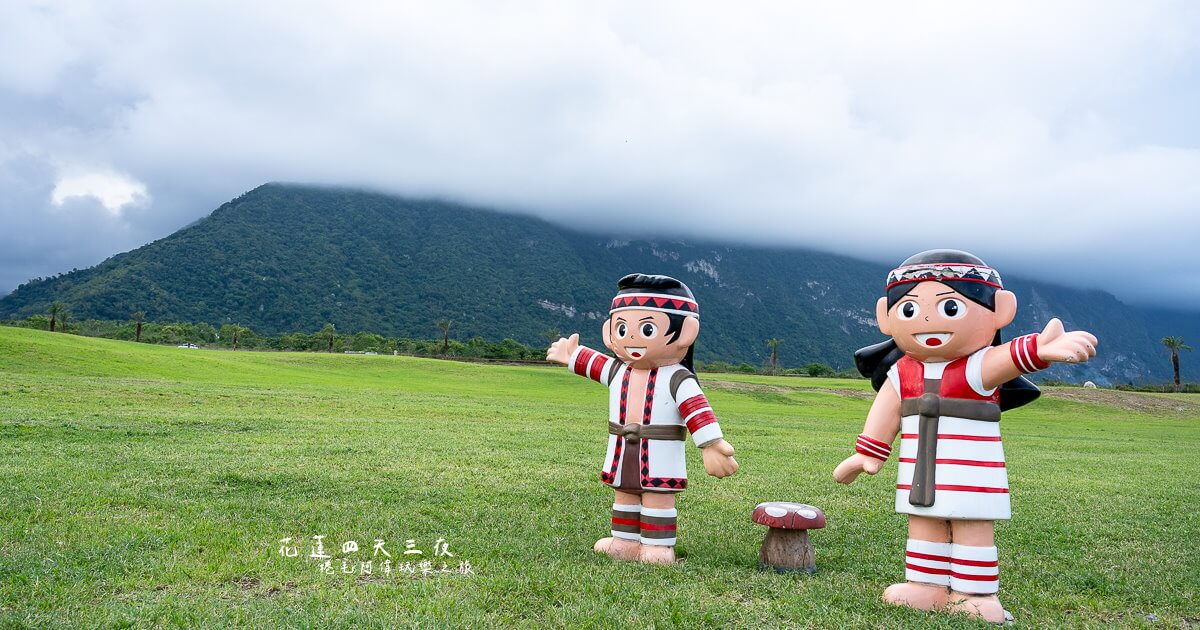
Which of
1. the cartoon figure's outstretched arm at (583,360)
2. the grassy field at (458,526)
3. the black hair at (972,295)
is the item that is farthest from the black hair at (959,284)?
the cartoon figure's outstretched arm at (583,360)

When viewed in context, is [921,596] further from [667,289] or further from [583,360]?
[583,360]

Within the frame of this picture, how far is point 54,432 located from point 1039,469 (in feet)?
53.0

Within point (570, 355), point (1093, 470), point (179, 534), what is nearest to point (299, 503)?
point (179, 534)

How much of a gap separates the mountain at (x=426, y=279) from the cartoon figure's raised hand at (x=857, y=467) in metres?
65.4

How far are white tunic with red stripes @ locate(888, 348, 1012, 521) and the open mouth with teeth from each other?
19cm

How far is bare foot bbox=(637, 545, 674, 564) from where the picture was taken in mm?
6209

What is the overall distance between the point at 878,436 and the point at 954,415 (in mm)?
590

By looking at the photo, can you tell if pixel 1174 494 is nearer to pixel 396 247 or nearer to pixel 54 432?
pixel 54 432

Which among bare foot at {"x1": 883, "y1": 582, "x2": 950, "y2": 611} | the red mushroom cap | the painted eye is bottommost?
bare foot at {"x1": 883, "y1": 582, "x2": 950, "y2": 611}

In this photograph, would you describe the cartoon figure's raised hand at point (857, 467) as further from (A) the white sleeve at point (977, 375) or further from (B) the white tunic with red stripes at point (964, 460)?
(A) the white sleeve at point (977, 375)

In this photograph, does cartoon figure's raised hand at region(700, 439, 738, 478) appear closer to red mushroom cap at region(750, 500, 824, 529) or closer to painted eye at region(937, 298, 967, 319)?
red mushroom cap at region(750, 500, 824, 529)

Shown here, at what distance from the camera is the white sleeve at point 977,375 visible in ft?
17.2

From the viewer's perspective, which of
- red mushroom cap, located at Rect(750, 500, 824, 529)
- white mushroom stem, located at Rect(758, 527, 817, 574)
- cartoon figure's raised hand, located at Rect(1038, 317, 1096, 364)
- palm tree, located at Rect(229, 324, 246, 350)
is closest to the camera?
cartoon figure's raised hand, located at Rect(1038, 317, 1096, 364)

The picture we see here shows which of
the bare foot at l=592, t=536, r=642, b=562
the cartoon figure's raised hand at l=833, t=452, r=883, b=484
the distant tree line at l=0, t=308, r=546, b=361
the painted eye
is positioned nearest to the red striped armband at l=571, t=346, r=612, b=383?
the bare foot at l=592, t=536, r=642, b=562
